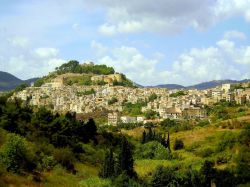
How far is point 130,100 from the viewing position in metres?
168

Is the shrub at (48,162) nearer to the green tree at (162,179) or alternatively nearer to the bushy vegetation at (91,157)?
the bushy vegetation at (91,157)

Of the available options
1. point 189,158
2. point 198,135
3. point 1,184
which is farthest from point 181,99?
point 1,184

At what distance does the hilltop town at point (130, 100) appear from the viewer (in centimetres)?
13412

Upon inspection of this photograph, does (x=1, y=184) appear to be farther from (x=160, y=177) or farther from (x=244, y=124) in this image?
(x=244, y=124)

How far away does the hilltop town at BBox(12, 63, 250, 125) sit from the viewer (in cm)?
13412

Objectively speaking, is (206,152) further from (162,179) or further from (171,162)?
(162,179)

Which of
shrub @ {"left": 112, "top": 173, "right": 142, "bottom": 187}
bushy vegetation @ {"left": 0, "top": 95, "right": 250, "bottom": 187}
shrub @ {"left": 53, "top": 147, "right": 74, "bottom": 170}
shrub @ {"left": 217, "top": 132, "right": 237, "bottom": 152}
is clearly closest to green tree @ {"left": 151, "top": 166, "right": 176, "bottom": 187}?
bushy vegetation @ {"left": 0, "top": 95, "right": 250, "bottom": 187}

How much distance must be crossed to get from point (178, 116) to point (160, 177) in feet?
305

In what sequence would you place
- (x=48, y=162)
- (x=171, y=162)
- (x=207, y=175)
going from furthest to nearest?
(x=171, y=162) → (x=207, y=175) → (x=48, y=162)

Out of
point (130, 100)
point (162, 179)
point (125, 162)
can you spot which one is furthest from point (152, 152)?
point (130, 100)

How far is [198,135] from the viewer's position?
293ft

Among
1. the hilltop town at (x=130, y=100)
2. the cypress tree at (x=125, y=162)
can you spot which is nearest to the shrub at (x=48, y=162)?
the cypress tree at (x=125, y=162)

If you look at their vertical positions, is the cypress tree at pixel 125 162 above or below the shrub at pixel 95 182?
above

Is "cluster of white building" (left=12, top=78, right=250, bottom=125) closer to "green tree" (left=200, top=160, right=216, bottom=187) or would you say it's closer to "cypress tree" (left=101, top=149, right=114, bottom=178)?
"green tree" (left=200, top=160, right=216, bottom=187)
